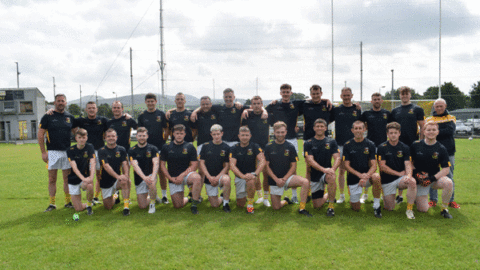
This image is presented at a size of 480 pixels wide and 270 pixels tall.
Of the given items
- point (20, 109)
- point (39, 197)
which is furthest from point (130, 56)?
point (39, 197)

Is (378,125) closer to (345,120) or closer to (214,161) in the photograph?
(345,120)

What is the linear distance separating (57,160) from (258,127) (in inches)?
147

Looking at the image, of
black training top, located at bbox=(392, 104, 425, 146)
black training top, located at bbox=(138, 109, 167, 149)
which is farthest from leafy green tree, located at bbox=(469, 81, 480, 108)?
black training top, located at bbox=(138, 109, 167, 149)

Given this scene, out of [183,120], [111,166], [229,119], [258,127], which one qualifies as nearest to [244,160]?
[258,127]

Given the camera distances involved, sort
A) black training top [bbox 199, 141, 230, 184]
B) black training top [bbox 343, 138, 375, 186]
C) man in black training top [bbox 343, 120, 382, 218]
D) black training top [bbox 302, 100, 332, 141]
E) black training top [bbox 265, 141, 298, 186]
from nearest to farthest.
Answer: man in black training top [bbox 343, 120, 382, 218] < black training top [bbox 343, 138, 375, 186] < black training top [bbox 265, 141, 298, 186] < black training top [bbox 199, 141, 230, 184] < black training top [bbox 302, 100, 332, 141]

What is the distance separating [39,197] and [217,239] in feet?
15.4

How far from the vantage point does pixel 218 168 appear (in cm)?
547

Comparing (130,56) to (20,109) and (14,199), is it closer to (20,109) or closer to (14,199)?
(20,109)

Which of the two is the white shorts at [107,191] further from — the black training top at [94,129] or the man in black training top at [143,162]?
the black training top at [94,129]

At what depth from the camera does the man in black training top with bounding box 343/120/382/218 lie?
16.2 ft

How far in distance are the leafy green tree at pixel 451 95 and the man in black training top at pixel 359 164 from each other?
51612mm

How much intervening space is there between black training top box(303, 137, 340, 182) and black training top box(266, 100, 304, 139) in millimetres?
812

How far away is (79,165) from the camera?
5.36 metres

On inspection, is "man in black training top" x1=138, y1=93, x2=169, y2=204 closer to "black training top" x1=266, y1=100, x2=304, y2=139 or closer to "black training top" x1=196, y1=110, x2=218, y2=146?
"black training top" x1=196, y1=110, x2=218, y2=146
